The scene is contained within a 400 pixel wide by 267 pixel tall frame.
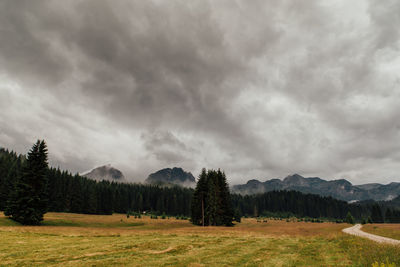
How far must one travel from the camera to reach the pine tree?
39.2 metres

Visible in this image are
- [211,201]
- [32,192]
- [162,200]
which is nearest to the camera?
[32,192]

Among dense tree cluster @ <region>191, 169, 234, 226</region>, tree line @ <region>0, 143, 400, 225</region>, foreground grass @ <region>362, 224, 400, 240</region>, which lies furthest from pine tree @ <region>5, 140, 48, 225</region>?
foreground grass @ <region>362, 224, 400, 240</region>

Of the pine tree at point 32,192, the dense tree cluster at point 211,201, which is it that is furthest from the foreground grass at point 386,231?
the pine tree at point 32,192

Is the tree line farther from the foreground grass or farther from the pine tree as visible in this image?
the foreground grass

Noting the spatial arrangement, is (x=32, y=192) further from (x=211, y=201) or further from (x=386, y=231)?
(x=386, y=231)

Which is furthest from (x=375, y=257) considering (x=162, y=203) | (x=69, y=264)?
(x=162, y=203)

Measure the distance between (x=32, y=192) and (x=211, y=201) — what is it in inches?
1578

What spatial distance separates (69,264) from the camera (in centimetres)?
1308

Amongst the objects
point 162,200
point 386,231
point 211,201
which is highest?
point 162,200

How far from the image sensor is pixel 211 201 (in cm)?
6078

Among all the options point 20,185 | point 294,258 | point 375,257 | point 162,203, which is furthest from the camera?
point 162,203

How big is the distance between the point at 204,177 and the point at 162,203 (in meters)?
83.1

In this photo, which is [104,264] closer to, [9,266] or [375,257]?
[9,266]

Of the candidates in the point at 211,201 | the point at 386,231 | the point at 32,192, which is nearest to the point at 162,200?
the point at 211,201
